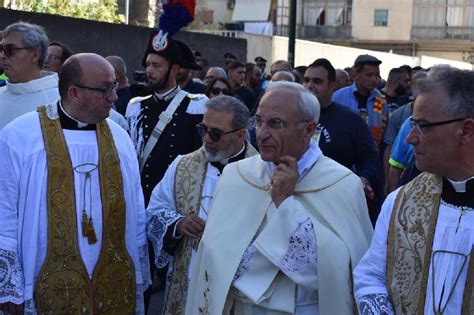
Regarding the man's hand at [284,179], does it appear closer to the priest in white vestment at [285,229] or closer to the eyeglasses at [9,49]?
the priest in white vestment at [285,229]

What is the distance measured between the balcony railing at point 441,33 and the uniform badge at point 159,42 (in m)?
51.1

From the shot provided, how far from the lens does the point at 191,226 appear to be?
15.1 ft

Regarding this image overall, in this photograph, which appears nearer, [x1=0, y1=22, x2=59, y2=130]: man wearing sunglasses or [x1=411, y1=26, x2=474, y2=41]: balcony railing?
[x1=0, y1=22, x2=59, y2=130]: man wearing sunglasses

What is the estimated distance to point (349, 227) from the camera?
3.92 metres

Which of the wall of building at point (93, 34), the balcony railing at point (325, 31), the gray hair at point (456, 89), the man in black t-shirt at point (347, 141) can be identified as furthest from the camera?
the balcony railing at point (325, 31)

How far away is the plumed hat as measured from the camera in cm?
638

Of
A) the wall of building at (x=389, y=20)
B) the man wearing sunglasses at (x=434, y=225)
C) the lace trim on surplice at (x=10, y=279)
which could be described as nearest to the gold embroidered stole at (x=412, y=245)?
the man wearing sunglasses at (x=434, y=225)

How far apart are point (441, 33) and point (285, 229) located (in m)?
53.8

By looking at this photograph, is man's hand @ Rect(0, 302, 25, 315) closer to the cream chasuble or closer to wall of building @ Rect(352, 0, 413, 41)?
the cream chasuble

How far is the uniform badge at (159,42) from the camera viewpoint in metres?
6.36

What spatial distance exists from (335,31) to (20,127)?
5347cm

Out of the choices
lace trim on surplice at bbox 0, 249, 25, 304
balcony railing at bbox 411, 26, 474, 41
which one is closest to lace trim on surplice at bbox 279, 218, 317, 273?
lace trim on surplice at bbox 0, 249, 25, 304

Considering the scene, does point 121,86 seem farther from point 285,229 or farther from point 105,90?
point 285,229

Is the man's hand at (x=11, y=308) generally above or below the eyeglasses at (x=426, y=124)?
below
